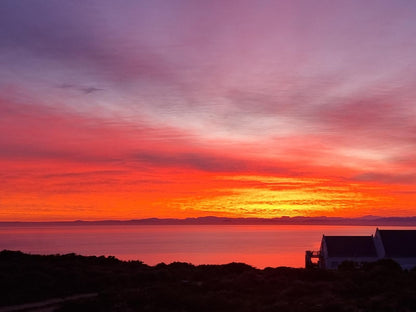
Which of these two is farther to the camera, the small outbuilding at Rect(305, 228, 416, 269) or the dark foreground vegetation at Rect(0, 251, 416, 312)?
the small outbuilding at Rect(305, 228, 416, 269)

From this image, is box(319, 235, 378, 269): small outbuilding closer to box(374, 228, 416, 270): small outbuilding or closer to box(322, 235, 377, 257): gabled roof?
box(322, 235, 377, 257): gabled roof

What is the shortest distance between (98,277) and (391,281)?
1641 cm

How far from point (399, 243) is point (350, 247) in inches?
188

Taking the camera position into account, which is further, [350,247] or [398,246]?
[350,247]

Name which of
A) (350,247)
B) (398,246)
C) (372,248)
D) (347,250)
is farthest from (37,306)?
(398,246)

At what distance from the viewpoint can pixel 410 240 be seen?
49781 mm

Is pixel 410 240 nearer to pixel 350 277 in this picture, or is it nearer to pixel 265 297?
pixel 350 277

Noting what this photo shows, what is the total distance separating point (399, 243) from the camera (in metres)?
49.4

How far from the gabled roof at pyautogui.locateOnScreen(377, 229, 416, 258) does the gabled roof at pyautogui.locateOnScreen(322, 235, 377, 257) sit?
64.4 inches

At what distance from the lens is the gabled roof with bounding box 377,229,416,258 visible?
158 ft

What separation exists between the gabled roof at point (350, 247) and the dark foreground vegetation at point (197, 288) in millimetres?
18027

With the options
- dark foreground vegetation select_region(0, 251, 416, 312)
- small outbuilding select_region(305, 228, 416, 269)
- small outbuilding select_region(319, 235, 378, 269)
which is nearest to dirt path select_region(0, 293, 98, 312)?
dark foreground vegetation select_region(0, 251, 416, 312)

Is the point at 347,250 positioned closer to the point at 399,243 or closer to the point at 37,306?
the point at 399,243

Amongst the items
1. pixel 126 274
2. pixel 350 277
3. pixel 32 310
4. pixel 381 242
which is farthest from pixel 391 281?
pixel 381 242
